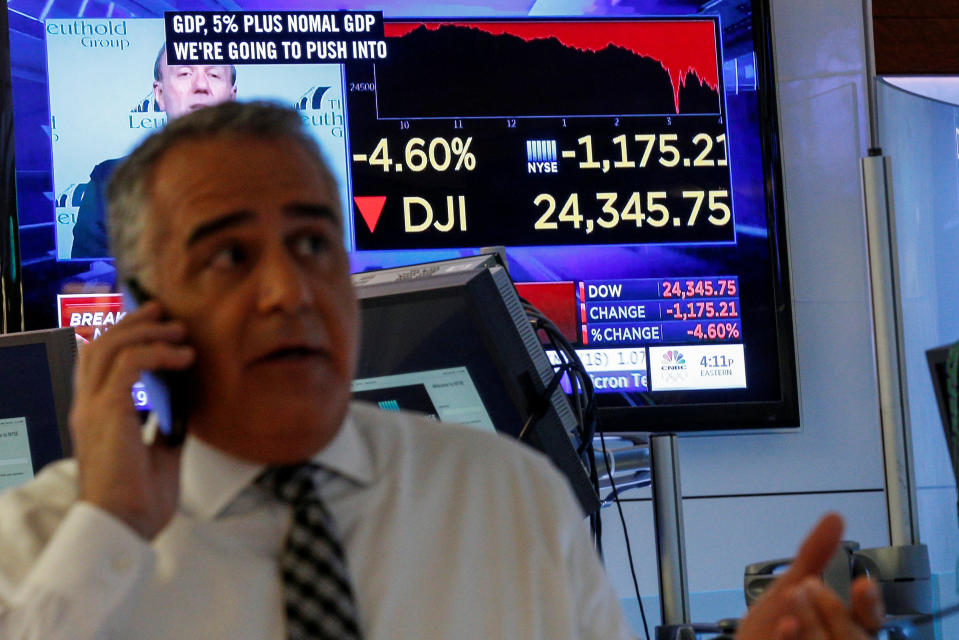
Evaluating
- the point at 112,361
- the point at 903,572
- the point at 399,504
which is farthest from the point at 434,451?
the point at 903,572

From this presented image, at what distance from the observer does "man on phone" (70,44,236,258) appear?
365 centimetres

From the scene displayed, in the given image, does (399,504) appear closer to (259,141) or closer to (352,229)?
(259,141)

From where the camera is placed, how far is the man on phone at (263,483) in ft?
3.27

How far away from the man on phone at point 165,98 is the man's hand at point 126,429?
269 cm

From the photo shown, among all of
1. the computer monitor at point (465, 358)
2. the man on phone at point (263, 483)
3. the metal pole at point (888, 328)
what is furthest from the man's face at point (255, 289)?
the metal pole at point (888, 328)

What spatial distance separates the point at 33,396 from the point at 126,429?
0.99m

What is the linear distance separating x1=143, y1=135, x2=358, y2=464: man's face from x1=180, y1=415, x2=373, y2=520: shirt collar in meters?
0.01

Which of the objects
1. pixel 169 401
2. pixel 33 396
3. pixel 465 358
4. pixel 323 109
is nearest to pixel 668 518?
pixel 465 358

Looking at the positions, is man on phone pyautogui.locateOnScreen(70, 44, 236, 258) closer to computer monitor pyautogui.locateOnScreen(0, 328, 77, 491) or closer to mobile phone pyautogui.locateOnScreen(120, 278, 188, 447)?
computer monitor pyautogui.locateOnScreen(0, 328, 77, 491)

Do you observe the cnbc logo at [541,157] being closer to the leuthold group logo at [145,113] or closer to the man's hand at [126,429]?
the leuthold group logo at [145,113]

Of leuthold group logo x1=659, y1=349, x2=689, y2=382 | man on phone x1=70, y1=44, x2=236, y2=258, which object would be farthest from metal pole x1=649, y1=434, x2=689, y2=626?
man on phone x1=70, y1=44, x2=236, y2=258

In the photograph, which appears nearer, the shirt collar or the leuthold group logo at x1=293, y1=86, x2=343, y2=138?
the shirt collar

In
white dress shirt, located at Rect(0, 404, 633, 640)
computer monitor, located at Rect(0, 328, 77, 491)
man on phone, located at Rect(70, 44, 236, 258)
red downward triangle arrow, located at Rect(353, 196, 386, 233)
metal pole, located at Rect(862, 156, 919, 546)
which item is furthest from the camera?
red downward triangle arrow, located at Rect(353, 196, 386, 233)

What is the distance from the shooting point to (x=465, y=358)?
1.78 metres
